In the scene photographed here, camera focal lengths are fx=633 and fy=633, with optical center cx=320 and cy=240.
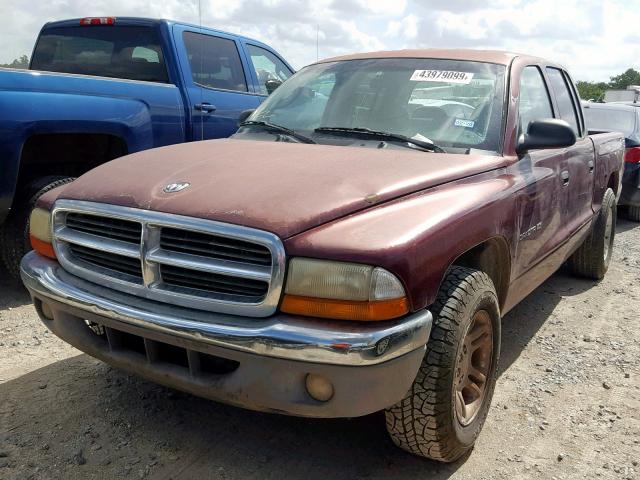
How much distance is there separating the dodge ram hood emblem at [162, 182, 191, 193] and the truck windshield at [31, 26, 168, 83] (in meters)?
3.04

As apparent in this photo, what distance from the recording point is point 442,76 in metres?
3.45

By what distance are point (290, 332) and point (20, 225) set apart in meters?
3.07

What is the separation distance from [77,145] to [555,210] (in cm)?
333

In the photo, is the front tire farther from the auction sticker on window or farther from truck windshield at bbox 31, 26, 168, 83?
truck windshield at bbox 31, 26, 168, 83

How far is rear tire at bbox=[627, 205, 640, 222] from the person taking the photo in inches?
337

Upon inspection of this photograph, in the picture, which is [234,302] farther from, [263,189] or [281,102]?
[281,102]

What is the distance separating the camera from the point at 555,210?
3.76 m

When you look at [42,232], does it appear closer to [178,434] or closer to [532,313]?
[178,434]

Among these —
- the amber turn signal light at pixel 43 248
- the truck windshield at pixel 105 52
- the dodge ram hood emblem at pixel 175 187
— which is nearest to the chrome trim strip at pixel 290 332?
the dodge ram hood emblem at pixel 175 187


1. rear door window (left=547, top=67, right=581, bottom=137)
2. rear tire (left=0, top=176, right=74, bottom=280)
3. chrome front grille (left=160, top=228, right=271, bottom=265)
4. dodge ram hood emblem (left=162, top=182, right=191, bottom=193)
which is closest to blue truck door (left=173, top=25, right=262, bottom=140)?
rear tire (left=0, top=176, right=74, bottom=280)

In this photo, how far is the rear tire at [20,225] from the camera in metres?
4.34

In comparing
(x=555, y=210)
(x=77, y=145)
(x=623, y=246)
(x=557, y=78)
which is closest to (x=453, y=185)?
(x=555, y=210)

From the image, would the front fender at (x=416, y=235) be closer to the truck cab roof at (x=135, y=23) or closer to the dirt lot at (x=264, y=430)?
the dirt lot at (x=264, y=430)

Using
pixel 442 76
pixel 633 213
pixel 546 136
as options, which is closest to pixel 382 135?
pixel 442 76
